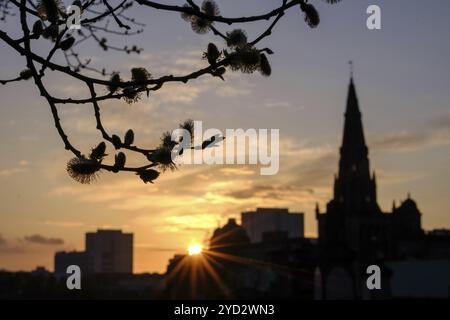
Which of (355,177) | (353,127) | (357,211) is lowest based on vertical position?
(357,211)

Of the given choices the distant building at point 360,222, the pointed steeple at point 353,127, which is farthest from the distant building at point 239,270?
the pointed steeple at point 353,127

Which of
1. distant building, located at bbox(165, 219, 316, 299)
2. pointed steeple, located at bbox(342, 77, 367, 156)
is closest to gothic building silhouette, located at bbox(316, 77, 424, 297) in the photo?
pointed steeple, located at bbox(342, 77, 367, 156)

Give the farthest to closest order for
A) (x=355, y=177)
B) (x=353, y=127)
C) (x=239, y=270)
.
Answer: (x=239, y=270)
(x=353, y=127)
(x=355, y=177)

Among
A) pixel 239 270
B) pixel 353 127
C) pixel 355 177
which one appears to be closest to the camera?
pixel 355 177

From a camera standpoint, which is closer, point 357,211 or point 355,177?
point 355,177

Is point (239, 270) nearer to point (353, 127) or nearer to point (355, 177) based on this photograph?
point (355, 177)

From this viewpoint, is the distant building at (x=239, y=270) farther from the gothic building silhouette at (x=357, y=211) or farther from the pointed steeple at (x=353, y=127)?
the pointed steeple at (x=353, y=127)

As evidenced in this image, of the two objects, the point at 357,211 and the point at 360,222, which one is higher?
the point at 357,211

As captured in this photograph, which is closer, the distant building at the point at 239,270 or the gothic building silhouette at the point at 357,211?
the distant building at the point at 239,270

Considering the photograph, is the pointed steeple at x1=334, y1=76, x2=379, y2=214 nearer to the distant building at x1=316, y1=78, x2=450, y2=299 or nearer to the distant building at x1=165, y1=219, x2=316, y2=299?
the distant building at x1=316, y1=78, x2=450, y2=299

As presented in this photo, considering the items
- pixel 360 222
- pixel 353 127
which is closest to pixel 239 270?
pixel 360 222

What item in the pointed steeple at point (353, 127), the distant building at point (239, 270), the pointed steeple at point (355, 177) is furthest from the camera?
the pointed steeple at point (353, 127)

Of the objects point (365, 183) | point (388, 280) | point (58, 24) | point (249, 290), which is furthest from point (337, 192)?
point (58, 24)

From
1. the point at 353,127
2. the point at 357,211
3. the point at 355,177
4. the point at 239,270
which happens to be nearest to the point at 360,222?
the point at 357,211
